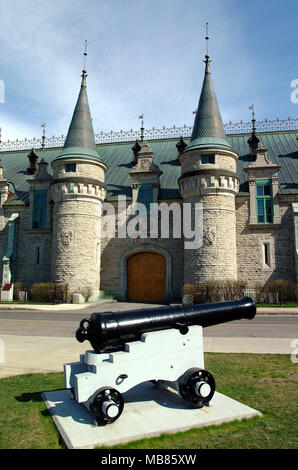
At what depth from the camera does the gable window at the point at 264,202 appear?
22.6 m

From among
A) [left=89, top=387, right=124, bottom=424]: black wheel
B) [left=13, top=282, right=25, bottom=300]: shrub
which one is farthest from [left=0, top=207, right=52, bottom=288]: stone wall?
[left=89, top=387, right=124, bottom=424]: black wheel

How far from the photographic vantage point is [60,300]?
21594 millimetres

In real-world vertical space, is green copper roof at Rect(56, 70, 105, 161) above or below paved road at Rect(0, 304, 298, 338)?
above

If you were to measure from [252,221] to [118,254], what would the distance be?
9211mm

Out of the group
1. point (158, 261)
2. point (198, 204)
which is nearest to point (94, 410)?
point (198, 204)

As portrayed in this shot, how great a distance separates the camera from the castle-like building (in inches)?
824

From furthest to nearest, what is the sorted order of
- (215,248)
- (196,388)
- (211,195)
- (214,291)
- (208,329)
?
(211,195)
(215,248)
(214,291)
(208,329)
(196,388)

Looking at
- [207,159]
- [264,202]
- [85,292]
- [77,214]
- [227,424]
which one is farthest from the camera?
[264,202]

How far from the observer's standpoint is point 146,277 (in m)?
23.9

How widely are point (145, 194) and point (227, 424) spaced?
818 inches

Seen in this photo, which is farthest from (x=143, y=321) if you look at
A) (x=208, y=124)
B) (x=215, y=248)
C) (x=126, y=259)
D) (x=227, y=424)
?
(x=208, y=124)

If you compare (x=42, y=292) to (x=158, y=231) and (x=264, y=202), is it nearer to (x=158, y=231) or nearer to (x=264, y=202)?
(x=158, y=231)

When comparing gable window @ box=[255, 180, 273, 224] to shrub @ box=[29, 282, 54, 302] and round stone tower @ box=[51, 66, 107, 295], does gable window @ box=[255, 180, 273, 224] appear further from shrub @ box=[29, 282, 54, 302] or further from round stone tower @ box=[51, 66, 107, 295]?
shrub @ box=[29, 282, 54, 302]

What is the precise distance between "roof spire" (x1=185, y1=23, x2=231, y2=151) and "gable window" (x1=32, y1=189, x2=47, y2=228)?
11555mm
